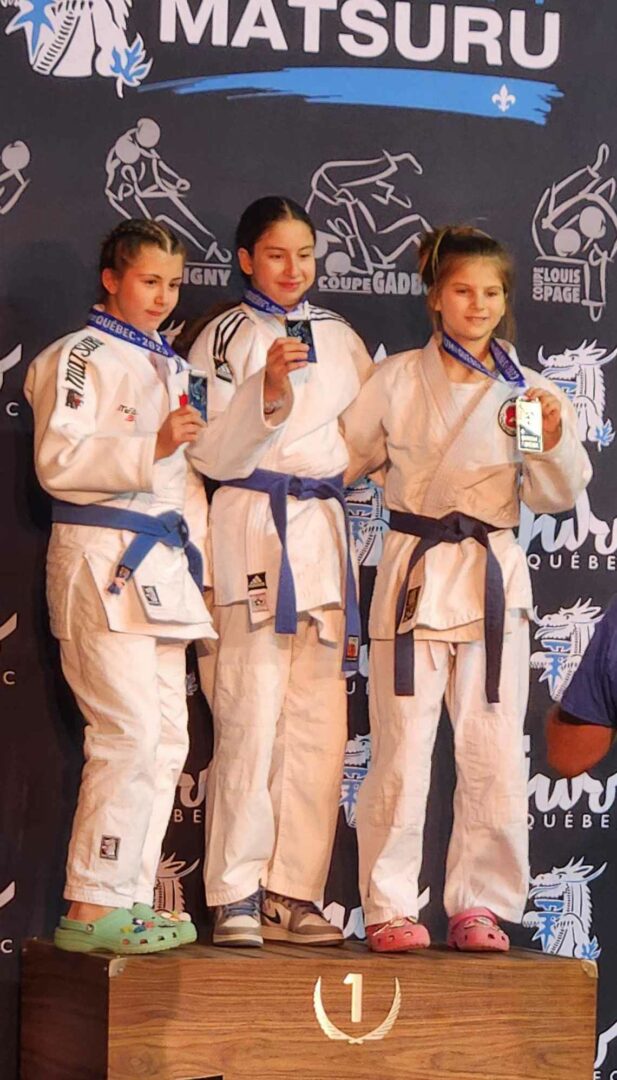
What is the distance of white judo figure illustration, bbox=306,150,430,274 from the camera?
470cm

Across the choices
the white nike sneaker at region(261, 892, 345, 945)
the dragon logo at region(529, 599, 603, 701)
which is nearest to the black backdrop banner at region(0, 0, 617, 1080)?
the dragon logo at region(529, 599, 603, 701)

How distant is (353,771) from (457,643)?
0.55m

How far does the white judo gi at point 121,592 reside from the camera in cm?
393

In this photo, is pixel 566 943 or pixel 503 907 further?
pixel 566 943

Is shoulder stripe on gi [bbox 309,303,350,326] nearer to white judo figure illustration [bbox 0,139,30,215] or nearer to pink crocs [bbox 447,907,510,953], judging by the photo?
white judo figure illustration [bbox 0,139,30,215]

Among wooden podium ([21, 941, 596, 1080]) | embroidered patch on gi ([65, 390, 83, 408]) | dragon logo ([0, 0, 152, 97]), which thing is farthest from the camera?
dragon logo ([0, 0, 152, 97])

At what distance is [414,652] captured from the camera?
Answer: 4.25 metres

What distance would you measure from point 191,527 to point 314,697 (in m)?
0.52

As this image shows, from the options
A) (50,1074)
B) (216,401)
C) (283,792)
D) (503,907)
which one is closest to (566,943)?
(503,907)

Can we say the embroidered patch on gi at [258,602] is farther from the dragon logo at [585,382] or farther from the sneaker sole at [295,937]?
the dragon logo at [585,382]

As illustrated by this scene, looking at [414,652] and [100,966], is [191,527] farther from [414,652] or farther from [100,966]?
[100,966]

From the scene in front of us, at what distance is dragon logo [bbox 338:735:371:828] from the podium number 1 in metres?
0.75

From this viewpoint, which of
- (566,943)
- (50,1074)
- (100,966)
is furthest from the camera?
(566,943)

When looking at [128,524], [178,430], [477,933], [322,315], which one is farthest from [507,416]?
[477,933]
